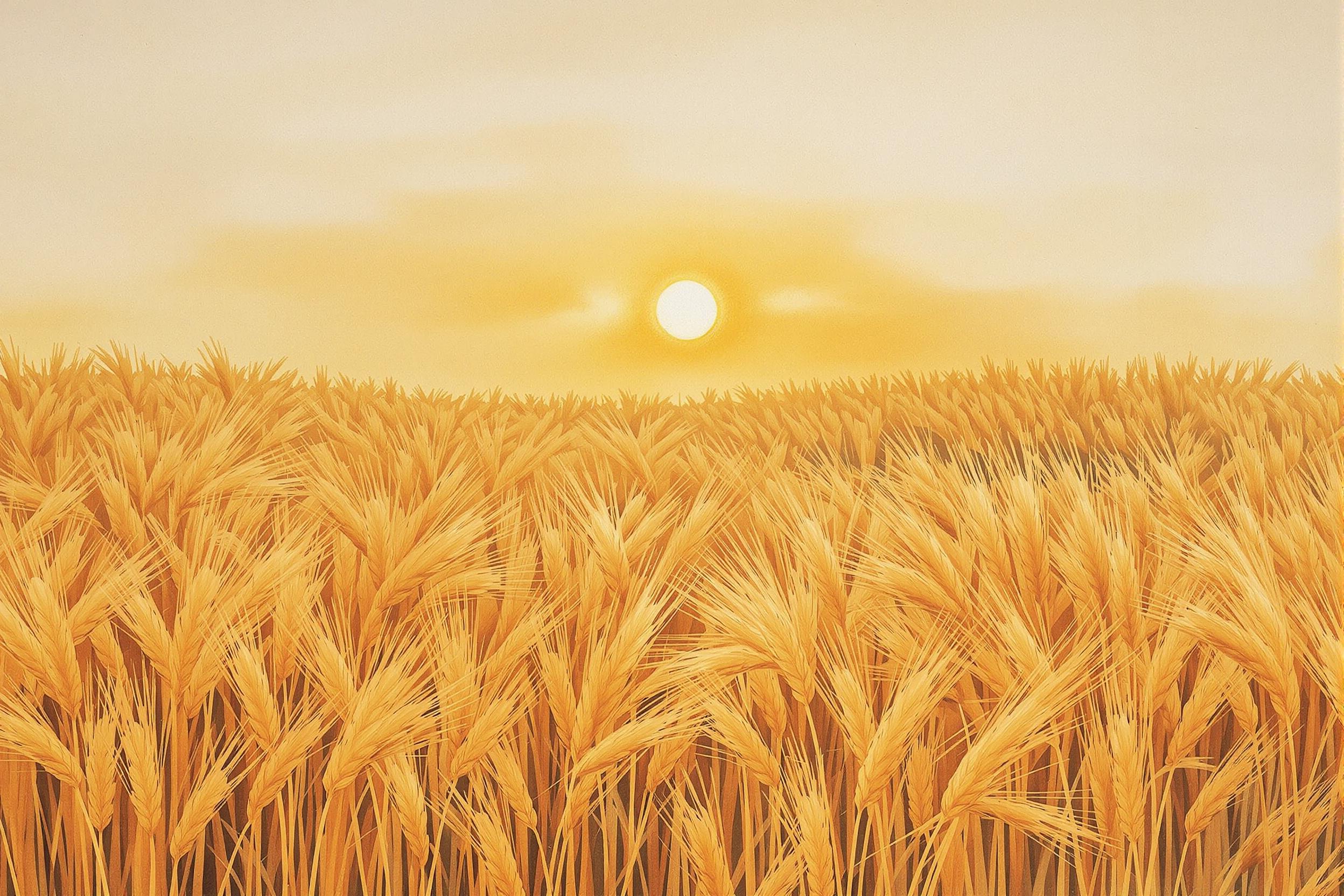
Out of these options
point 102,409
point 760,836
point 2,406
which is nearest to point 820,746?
point 760,836

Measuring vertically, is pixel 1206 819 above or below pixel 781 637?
below

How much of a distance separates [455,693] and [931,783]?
471mm

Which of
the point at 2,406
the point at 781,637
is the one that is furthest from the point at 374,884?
the point at 2,406

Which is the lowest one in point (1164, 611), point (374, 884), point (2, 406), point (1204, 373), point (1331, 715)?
point (374, 884)

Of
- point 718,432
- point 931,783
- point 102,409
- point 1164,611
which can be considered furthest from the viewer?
point 718,432

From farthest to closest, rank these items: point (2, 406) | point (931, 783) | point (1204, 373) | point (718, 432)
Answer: point (1204, 373), point (718, 432), point (2, 406), point (931, 783)

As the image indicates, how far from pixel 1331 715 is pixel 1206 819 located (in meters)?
0.29

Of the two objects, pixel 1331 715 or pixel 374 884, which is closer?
pixel 374 884

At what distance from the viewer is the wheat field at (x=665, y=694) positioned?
0.76 meters

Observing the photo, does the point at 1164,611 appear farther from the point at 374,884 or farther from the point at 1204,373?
the point at 1204,373

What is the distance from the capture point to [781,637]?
2.60 feet

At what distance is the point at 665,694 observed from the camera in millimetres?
1053

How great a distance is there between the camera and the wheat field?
2.48ft

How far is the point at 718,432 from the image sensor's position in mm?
3209
